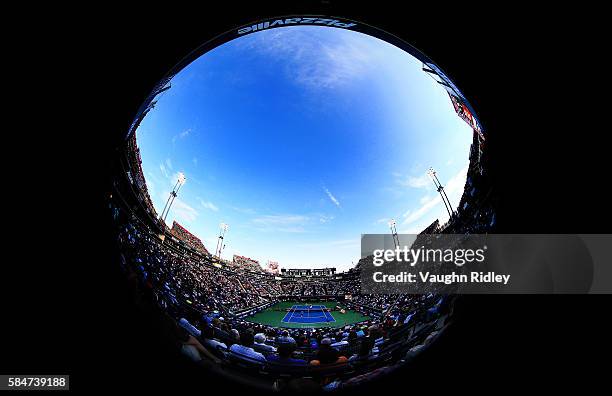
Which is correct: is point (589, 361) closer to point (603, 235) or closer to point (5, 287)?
point (603, 235)

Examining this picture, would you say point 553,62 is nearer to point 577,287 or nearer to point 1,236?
point 577,287

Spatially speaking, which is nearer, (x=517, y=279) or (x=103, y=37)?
(x=103, y=37)

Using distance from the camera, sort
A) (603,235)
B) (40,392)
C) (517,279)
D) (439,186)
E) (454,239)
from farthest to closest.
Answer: (439,186)
(454,239)
(517,279)
(603,235)
(40,392)

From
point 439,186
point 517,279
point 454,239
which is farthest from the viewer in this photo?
point 439,186

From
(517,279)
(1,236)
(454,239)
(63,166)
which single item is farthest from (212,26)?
(454,239)

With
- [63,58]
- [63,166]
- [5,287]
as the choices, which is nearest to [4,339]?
[5,287]

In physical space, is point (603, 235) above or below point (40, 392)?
above

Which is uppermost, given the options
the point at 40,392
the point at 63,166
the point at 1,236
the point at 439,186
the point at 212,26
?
the point at 439,186

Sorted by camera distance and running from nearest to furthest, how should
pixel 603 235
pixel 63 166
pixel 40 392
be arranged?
1. pixel 40 392
2. pixel 63 166
3. pixel 603 235

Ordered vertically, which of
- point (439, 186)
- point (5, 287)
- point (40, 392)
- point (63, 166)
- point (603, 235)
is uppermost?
point (439, 186)
